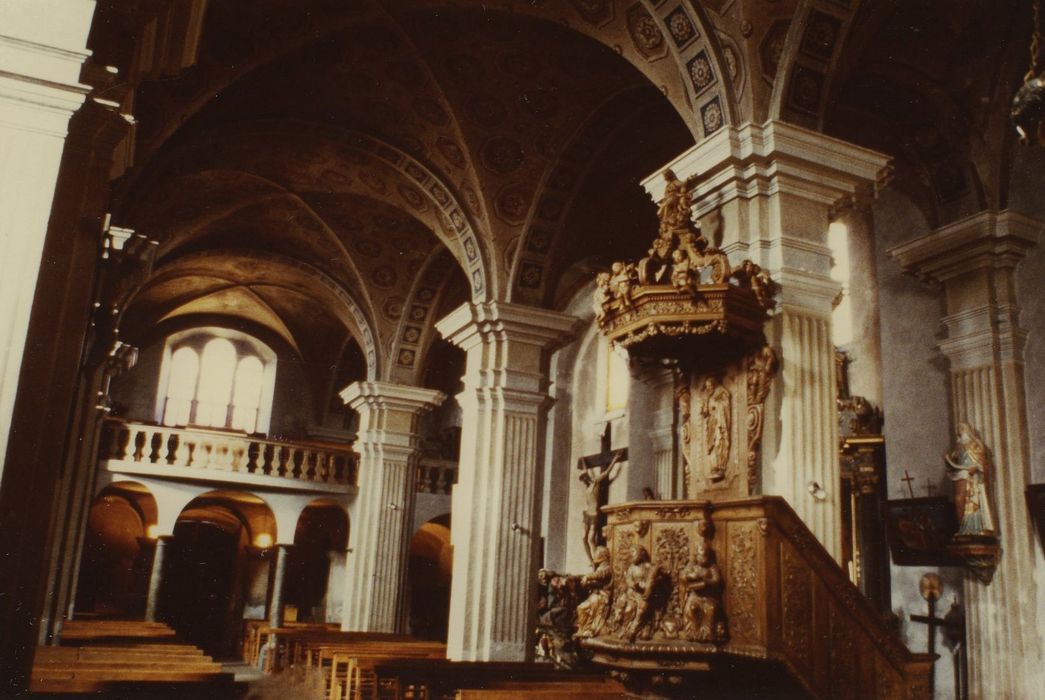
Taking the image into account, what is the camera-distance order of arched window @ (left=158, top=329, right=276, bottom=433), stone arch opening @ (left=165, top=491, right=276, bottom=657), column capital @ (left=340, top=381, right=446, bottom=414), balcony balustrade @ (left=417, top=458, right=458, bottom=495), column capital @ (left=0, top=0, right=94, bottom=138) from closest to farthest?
column capital @ (left=0, top=0, right=94, bottom=138), column capital @ (left=340, top=381, right=446, bottom=414), balcony balustrade @ (left=417, top=458, right=458, bottom=495), stone arch opening @ (left=165, top=491, right=276, bottom=657), arched window @ (left=158, top=329, right=276, bottom=433)

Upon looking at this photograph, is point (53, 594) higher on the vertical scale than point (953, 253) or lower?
lower

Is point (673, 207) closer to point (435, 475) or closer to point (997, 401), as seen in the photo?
point (997, 401)

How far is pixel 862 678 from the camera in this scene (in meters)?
5.66

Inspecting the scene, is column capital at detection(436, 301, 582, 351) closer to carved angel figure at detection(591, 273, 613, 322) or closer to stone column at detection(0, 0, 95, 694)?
carved angel figure at detection(591, 273, 613, 322)

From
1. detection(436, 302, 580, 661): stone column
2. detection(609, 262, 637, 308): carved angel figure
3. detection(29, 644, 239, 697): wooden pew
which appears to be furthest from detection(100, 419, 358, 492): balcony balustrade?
detection(609, 262, 637, 308): carved angel figure

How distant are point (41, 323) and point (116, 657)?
185 inches

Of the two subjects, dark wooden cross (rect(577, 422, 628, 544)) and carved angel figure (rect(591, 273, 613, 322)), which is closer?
carved angel figure (rect(591, 273, 613, 322))

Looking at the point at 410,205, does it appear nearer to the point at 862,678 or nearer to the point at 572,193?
the point at 572,193

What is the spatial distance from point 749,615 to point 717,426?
160cm

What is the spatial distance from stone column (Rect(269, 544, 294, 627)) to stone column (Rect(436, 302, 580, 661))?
25.5 feet

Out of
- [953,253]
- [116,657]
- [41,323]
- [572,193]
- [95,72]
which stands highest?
[572,193]

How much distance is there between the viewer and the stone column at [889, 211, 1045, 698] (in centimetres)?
817

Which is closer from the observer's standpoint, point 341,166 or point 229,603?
point 341,166

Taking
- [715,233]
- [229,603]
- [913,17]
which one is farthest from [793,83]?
[229,603]
